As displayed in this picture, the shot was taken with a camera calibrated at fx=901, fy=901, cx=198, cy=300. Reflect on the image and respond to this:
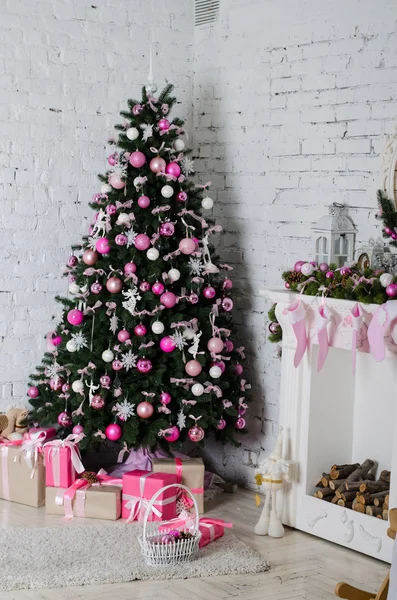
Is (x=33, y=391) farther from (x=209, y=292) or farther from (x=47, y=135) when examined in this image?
(x=47, y=135)

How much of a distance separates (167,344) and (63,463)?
79cm

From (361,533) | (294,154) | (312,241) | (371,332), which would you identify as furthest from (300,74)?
A: (361,533)

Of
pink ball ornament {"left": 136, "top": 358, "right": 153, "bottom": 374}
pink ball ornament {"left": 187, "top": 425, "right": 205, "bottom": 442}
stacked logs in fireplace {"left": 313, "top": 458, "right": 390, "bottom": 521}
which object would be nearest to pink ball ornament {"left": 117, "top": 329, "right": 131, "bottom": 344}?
pink ball ornament {"left": 136, "top": 358, "right": 153, "bottom": 374}

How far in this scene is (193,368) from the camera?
4.54 m

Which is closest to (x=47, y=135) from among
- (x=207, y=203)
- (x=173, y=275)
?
(x=207, y=203)

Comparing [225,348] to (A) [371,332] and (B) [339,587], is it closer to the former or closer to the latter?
(A) [371,332]

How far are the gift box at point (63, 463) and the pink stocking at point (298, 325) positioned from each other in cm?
119

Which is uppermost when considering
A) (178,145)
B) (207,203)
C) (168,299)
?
(178,145)

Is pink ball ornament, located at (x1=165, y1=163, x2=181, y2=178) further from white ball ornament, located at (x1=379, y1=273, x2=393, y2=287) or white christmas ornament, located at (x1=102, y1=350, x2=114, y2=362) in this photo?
white ball ornament, located at (x1=379, y1=273, x2=393, y2=287)

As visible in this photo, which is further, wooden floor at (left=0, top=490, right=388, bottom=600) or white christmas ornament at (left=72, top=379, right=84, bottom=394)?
white christmas ornament at (left=72, top=379, right=84, bottom=394)

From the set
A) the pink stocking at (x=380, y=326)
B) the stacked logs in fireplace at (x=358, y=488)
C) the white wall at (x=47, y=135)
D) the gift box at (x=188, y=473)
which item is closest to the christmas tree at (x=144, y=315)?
the gift box at (x=188, y=473)

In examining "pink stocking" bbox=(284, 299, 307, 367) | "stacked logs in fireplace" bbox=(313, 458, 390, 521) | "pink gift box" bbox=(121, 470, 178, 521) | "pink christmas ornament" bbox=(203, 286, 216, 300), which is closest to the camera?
"stacked logs in fireplace" bbox=(313, 458, 390, 521)

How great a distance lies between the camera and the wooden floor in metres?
3.47

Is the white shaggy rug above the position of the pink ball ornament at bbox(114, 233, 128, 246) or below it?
below
